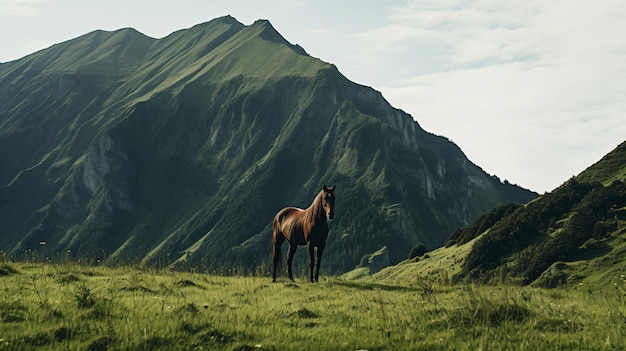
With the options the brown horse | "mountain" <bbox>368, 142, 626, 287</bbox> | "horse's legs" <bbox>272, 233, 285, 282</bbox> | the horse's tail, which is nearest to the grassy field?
the brown horse

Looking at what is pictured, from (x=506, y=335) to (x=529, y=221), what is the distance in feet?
242

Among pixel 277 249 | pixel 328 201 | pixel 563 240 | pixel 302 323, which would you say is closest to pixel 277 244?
pixel 277 249

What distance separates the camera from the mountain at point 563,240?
195ft

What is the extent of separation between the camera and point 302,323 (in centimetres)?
1199

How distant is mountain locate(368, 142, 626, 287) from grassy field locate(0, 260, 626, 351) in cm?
4435

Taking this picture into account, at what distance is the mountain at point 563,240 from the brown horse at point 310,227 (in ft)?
121

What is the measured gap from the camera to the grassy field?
9.92m

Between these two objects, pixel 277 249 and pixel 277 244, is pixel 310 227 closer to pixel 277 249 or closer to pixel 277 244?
pixel 277 249

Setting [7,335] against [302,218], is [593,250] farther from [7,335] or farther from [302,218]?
[7,335]

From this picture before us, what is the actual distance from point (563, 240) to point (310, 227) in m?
54.9

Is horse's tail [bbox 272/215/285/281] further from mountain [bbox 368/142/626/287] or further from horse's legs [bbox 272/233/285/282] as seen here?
mountain [bbox 368/142/626/287]

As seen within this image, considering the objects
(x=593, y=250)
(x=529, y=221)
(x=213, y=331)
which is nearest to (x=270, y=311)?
(x=213, y=331)

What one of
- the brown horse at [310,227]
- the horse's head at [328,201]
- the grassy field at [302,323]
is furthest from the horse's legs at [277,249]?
the grassy field at [302,323]

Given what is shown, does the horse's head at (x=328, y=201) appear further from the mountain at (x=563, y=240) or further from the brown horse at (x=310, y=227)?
the mountain at (x=563, y=240)
